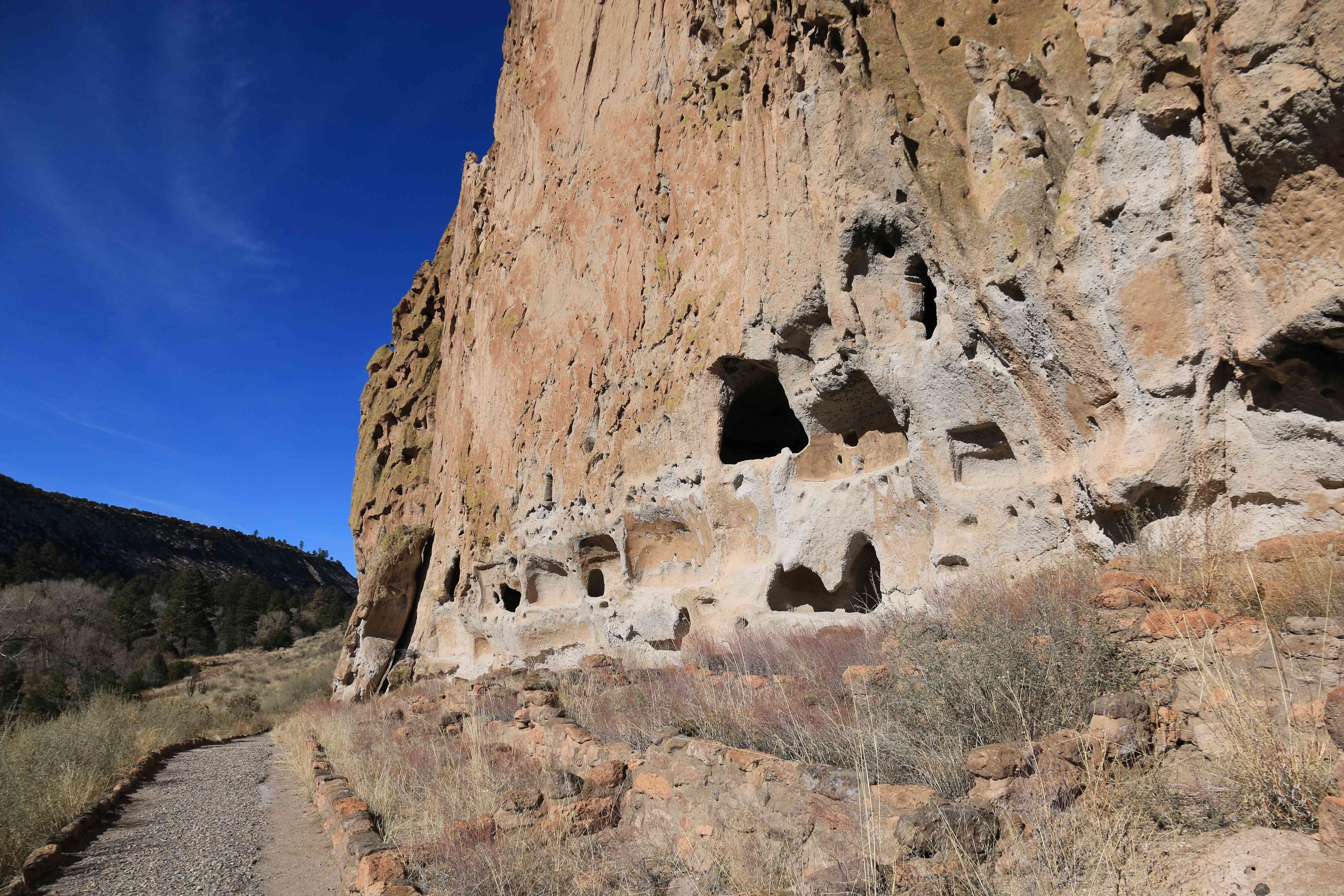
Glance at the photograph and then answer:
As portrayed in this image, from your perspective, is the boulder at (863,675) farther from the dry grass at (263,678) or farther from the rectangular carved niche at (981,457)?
the dry grass at (263,678)

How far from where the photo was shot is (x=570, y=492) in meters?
12.1

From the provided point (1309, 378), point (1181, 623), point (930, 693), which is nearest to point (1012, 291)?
point (1309, 378)

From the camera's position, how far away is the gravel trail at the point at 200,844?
5.26 meters

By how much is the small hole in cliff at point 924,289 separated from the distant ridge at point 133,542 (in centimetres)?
4727

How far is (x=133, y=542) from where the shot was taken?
4978 cm

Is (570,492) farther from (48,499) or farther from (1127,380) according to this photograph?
(48,499)

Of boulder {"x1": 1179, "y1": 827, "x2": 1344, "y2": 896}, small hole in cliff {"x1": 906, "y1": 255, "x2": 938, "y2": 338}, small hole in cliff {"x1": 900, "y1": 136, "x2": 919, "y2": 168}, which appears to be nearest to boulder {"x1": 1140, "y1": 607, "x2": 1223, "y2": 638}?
boulder {"x1": 1179, "y1": 827, "x2": 1344, "y2": 896}

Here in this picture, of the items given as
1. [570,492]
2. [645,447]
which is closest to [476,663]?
[570,492]

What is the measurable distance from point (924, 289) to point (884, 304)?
0.41 m

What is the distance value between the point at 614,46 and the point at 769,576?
939 centimetres

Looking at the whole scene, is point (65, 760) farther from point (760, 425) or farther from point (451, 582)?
point (760, 425)

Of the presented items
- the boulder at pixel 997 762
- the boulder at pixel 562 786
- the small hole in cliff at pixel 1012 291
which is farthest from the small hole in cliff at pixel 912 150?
the boulder at pixel 562 786

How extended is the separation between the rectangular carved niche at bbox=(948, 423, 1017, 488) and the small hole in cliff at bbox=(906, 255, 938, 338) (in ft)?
3.23

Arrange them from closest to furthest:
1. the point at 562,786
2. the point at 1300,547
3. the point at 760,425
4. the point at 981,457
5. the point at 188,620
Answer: the point at 1300,547, the point at 562,786, the point at 981,457, the point at 760,425, the point at 188,620
